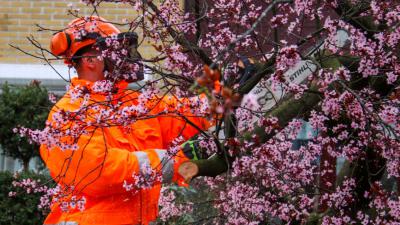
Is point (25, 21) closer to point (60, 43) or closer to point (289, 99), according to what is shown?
point (60, 43)

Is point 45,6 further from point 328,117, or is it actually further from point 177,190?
point 328,117

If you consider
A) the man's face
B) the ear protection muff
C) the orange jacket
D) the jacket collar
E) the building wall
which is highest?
the building wall

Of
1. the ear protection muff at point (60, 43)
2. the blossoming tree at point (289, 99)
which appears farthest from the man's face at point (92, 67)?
the blossoming tree at point (289, 99)

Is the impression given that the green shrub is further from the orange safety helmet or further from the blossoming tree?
the blossoming tree

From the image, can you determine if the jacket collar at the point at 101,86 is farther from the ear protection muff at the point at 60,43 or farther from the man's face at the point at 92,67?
the ear protection muff at the point at 60,43

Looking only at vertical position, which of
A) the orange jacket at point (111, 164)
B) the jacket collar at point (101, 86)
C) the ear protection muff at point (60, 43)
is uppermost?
the ear protection muff at point (60, 43)

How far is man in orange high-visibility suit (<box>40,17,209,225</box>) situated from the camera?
4.00 meters

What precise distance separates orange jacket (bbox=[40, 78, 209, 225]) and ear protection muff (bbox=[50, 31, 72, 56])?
220 mm

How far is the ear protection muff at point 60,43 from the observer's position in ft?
14.6

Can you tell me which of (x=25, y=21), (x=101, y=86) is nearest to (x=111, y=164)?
(x=101, y=86)

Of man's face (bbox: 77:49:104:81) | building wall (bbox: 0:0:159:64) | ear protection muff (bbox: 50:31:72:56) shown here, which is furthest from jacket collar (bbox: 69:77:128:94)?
building wall (bbox: 0:0:159:64)

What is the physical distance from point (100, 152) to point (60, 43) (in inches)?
31.5

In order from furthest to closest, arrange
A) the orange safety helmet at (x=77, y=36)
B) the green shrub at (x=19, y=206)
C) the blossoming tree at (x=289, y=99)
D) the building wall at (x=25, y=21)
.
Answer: the building wall at (x=25, y=21), the green shrub at (x=19, y=206), the orange safety helmet at (x=77, y=36), the blossoming tree at (x=289, y=99)

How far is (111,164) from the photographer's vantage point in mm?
3996
